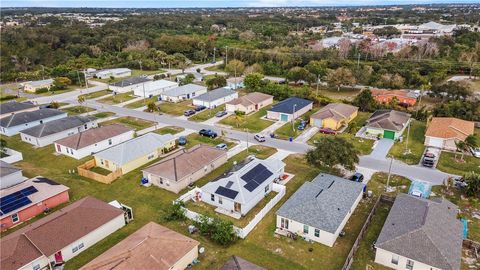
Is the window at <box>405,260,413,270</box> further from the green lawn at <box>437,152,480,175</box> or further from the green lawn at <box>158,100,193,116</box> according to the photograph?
the green lawn at <box>158,100,193,116</box>

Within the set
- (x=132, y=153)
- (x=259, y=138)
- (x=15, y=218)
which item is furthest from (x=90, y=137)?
(x=259, y=138)

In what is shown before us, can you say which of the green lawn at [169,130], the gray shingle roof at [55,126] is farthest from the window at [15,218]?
the green lawn at [169,130]

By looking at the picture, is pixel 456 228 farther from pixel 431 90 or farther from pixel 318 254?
pixel 431 90

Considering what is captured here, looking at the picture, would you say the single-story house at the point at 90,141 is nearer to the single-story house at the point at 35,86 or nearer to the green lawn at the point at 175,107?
the green lawn at the point at 175,107

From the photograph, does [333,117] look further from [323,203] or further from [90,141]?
[90,141]

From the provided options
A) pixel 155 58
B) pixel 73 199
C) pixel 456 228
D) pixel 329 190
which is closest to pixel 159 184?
pixel 73 199

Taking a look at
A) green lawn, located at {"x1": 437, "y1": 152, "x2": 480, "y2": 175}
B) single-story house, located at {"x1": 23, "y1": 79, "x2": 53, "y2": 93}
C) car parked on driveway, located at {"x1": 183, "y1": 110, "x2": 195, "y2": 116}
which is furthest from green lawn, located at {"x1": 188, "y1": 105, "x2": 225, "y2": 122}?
single-story house, located at {"x1": 23, "y1": 79, "x2": 53, "y2": 93}
